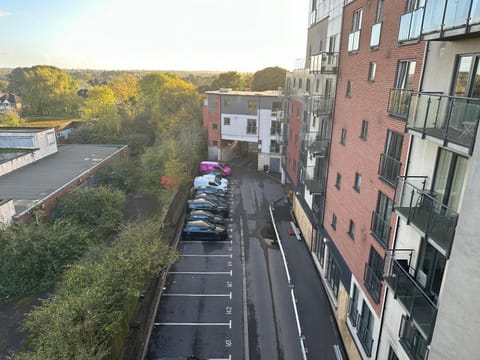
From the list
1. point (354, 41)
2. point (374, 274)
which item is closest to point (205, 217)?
point (374, 274)

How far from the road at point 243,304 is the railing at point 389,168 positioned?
299 inches

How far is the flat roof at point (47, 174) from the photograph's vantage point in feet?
66.9

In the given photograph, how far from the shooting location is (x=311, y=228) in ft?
64.9

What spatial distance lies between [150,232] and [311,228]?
987 cm

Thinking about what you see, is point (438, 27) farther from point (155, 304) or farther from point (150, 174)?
point (150, 174)

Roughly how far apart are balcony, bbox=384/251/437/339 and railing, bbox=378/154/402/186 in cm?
254

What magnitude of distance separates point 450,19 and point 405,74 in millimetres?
3866

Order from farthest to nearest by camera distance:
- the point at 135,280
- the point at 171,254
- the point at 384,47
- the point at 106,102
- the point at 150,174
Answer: the point at 106,102, the point at 150,174, the point at 171,254, the point at 135,280, the point at 384,47

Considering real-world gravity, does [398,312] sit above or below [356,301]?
above

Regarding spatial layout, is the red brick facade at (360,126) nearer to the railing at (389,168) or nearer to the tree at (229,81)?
the railing at (389,168)

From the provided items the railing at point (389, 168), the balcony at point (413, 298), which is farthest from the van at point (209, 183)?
the balcony at point (413, 298)

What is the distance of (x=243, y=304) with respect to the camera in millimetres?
15445

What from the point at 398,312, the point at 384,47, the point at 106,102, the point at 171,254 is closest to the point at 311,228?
the point at 171,254

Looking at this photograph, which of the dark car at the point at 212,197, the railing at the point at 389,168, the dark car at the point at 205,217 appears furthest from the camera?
the dark car at the point at 212,197
